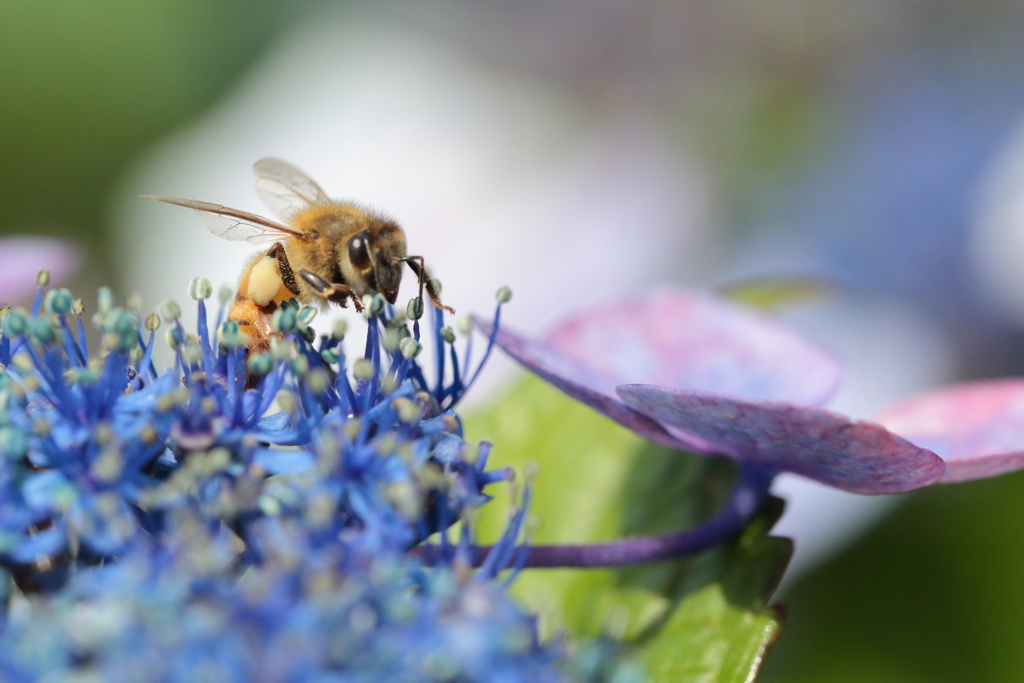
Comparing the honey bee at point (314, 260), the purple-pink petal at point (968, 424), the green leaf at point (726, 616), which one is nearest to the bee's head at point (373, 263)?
the honey bee at point (314, 260)

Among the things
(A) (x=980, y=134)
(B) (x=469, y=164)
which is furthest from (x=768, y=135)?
(B) (x=469, y=164)

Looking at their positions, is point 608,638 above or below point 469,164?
below

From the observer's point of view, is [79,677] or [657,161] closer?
[79,677]

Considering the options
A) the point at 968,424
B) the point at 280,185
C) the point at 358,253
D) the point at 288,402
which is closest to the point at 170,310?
the point at 288,402

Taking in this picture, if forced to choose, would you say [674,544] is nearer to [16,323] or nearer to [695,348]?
[695,348]

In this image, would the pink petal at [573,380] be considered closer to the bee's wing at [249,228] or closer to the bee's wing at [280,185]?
the bee's wing at [249,228]

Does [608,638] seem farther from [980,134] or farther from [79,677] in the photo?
[980,134]
